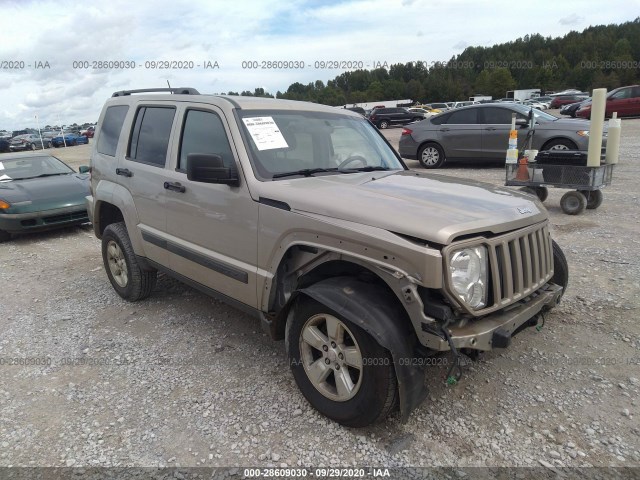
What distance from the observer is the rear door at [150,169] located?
13.3ft

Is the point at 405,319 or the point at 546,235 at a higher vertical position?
the point at 546,235

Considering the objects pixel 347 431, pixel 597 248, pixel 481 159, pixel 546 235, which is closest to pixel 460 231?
pixel 546 235

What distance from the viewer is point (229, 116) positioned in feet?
11.5

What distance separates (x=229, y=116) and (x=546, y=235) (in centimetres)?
240

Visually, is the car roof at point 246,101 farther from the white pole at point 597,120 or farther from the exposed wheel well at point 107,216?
the white pole at point 597,120

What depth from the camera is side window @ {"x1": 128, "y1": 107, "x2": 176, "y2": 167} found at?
13.3ft

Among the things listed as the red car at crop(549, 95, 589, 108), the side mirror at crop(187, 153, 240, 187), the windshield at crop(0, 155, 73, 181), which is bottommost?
the red car at crop(549, 95, 589, 108)

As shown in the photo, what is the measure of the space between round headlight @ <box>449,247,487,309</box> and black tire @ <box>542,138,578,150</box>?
9295mm

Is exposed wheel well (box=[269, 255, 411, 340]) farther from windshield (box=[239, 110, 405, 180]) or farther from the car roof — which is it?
the car roof

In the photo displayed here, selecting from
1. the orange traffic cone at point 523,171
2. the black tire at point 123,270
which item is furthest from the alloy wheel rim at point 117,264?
the orange traffic cone at point 523,171

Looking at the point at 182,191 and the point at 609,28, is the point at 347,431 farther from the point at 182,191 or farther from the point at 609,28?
the point at 609,28

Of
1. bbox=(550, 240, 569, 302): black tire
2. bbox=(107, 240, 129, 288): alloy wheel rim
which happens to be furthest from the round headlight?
bbox=(107, 240, 129, 288): alloy wheel rim

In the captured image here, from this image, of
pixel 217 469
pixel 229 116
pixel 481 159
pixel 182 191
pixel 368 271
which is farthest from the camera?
pixel 481 159

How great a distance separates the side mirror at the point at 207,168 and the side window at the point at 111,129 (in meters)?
2.01
